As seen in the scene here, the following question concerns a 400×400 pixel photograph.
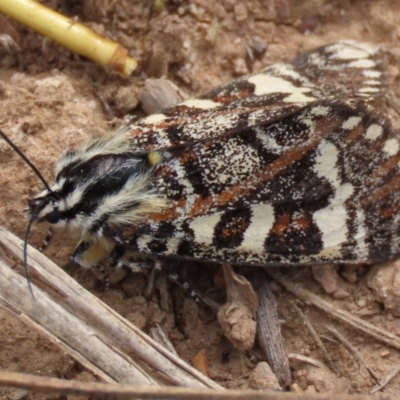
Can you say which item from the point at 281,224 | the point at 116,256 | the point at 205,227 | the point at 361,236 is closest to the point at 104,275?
the point at 116,256

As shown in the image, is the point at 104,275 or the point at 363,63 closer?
the point at 104,275

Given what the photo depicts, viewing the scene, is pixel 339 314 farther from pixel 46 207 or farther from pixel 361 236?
pixel 46 207

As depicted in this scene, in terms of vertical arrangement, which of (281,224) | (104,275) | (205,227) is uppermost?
(281,224)

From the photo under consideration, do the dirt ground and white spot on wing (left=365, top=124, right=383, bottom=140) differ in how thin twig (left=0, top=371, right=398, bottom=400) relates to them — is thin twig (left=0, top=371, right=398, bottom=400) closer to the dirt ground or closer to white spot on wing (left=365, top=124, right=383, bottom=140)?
the dirt ground

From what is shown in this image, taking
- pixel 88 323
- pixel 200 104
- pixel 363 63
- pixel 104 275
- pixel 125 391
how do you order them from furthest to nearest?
1. pixel 363 63
2. pixel 200 104
3. pixel 104 275
4. pixel 88 323
5. pixel 125 391

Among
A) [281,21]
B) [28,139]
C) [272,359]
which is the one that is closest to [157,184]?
[28,139]

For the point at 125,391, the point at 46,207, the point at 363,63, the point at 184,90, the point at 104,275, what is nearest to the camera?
the point at 125,391

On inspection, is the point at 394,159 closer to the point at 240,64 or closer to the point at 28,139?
the point at 240,64

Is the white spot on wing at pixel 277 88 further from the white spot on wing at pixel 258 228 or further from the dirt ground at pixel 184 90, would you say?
the white spot on wing at pixel 258 228
